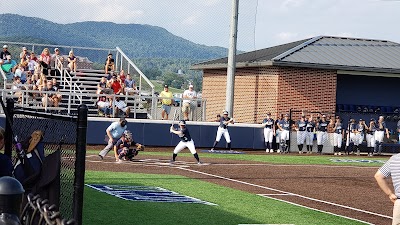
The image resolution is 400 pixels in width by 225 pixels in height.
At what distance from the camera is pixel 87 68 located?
4169 centimetres

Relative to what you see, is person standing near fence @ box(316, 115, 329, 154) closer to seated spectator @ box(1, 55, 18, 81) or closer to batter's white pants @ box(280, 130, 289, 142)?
batter's white pants @ box(280, 130, 289, 142)

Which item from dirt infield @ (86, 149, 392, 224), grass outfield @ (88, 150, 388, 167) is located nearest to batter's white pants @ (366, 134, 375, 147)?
grass outfield @ (88, 150, 388, 167)

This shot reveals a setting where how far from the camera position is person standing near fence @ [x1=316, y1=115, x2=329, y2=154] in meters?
37.6

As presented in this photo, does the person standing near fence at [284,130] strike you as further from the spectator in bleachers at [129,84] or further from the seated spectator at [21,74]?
the seated spectator at [21,74]

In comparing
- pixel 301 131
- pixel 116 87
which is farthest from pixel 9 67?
pixel 301 131

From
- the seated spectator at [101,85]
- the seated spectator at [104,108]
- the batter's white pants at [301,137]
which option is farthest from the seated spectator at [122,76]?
the batter's white pants at [301,137]

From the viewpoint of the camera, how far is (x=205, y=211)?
50.4 feet

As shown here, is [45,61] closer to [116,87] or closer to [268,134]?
[116,87]

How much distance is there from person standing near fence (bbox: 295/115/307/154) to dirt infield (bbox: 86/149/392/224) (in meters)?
7.62

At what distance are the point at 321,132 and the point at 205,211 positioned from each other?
2296cm

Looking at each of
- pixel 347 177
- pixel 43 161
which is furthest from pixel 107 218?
pixel 347 177

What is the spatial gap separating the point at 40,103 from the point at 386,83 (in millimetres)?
18827

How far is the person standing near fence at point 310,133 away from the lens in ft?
123

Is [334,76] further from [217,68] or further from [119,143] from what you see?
[119,143]
